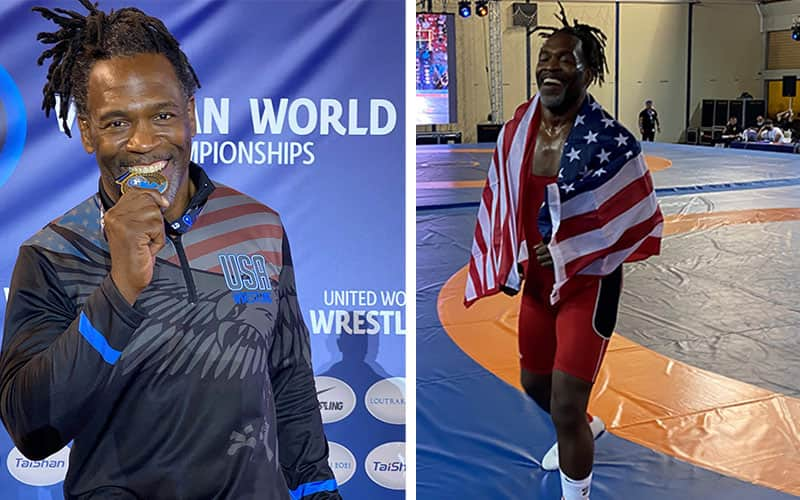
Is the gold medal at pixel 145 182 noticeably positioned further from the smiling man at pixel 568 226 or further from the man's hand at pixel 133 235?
the smiling man at pixel 568 226

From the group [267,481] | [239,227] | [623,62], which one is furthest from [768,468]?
[623,62]

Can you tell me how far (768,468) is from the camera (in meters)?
2.74

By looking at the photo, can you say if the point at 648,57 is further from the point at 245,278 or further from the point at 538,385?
the point at 245,278

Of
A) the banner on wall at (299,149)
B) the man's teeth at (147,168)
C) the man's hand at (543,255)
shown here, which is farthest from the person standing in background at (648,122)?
the man's teeth at (147,168)

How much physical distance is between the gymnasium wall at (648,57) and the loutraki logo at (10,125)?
16433 millimetres

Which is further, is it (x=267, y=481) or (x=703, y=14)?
(x=703, y=14)

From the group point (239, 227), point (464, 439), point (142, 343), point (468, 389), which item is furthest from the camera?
point (468, 389)

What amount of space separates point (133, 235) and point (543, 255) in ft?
5.22

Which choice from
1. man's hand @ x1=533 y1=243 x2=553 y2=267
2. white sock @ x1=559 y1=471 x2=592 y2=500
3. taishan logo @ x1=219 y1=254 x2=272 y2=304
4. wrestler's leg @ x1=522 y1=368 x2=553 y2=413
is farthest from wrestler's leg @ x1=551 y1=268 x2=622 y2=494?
taishan logo @ x1=219 y1=254 x2=272 y2=304

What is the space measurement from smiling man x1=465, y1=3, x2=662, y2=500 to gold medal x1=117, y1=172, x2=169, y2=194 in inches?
57.6

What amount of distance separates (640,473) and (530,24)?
15685 mm

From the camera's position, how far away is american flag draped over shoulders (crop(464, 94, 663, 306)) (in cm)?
242

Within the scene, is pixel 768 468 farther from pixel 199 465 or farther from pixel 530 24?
pixel 530 24

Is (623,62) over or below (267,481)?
over
